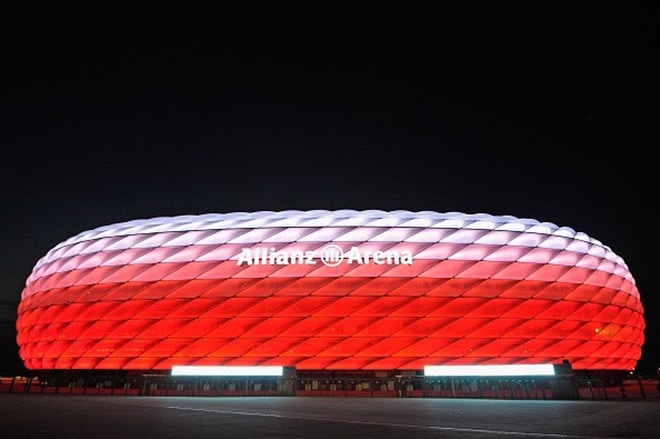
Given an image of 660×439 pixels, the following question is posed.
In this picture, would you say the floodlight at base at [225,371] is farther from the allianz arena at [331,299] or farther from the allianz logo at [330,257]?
the allianz logo at [330,257]

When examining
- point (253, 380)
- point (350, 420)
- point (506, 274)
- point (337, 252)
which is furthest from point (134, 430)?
point (506, 274)

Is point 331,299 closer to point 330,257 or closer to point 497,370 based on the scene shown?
point 330,257

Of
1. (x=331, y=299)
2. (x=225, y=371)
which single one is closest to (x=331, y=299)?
(x=331, y=299)

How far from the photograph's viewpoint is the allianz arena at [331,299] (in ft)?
101

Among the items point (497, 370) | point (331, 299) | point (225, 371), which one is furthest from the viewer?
point (331, 299)

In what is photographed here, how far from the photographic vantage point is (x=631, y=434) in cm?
717

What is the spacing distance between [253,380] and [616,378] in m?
30.2

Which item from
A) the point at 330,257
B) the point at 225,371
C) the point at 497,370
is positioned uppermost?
the point at 330,257

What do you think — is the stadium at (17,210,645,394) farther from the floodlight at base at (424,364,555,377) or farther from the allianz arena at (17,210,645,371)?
the floodlight at base at (424,364,555,377)

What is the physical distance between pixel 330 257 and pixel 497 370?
13.0m

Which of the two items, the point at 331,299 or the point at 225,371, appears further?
the point at 331,299

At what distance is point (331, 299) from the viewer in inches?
1203

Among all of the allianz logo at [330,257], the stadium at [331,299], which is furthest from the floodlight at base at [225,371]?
the allianz logo at [330,257]

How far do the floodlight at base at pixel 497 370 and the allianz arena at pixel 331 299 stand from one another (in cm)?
666
